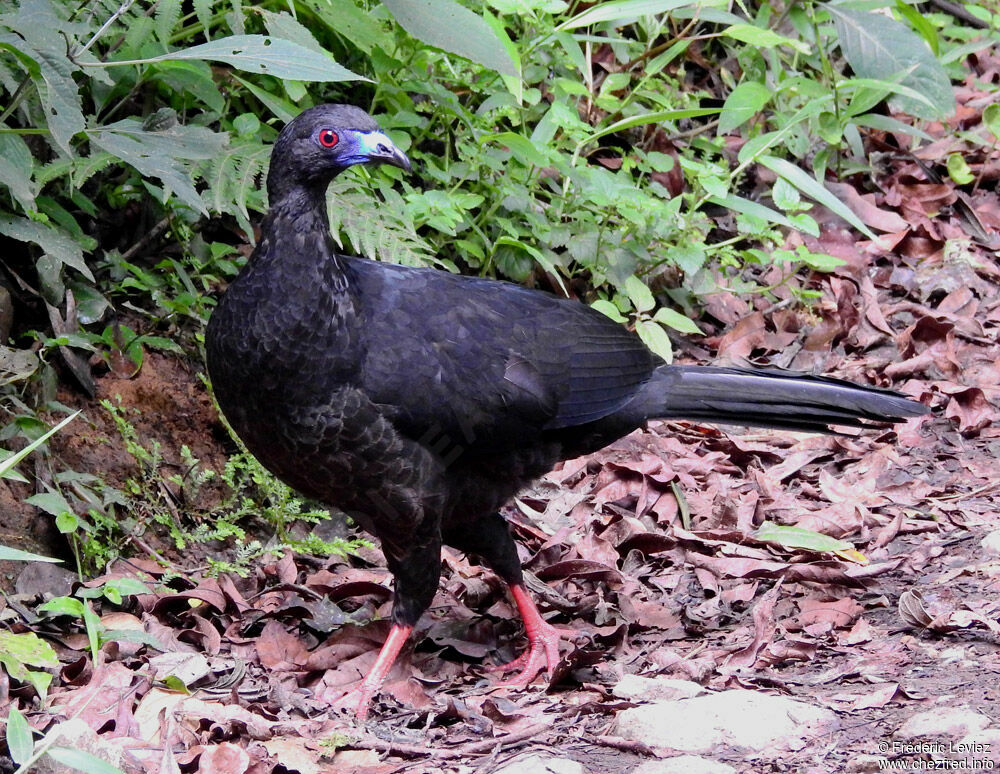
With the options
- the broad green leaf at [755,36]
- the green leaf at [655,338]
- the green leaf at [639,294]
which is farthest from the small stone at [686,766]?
the broad green leaf at [755,36]

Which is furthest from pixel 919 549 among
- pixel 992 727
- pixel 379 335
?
pixel 379 335

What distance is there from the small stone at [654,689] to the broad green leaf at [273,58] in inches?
72.3

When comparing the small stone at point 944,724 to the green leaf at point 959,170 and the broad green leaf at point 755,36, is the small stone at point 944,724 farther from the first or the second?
the green leaf at point 959,170

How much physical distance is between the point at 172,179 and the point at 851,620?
100 inches

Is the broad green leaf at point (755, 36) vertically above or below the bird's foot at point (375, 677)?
above

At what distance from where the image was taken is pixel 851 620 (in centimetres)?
392

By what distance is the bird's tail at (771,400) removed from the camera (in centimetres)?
423

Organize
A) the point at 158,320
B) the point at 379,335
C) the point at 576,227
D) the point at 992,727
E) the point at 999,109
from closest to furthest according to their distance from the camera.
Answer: the point at 992,727 → the point at 379,335 → the point at 158,320 → the point at 576,227 → the point at 999,109

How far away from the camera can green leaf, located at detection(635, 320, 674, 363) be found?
5340 mm

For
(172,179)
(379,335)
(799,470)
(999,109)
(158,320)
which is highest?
(172,179)

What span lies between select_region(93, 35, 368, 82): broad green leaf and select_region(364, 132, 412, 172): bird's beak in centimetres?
37

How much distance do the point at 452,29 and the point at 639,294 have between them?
6.48 ft

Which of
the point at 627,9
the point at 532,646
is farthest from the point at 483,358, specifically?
the point at 627,9

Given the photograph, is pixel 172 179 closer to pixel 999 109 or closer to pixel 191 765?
pixel 191 765
